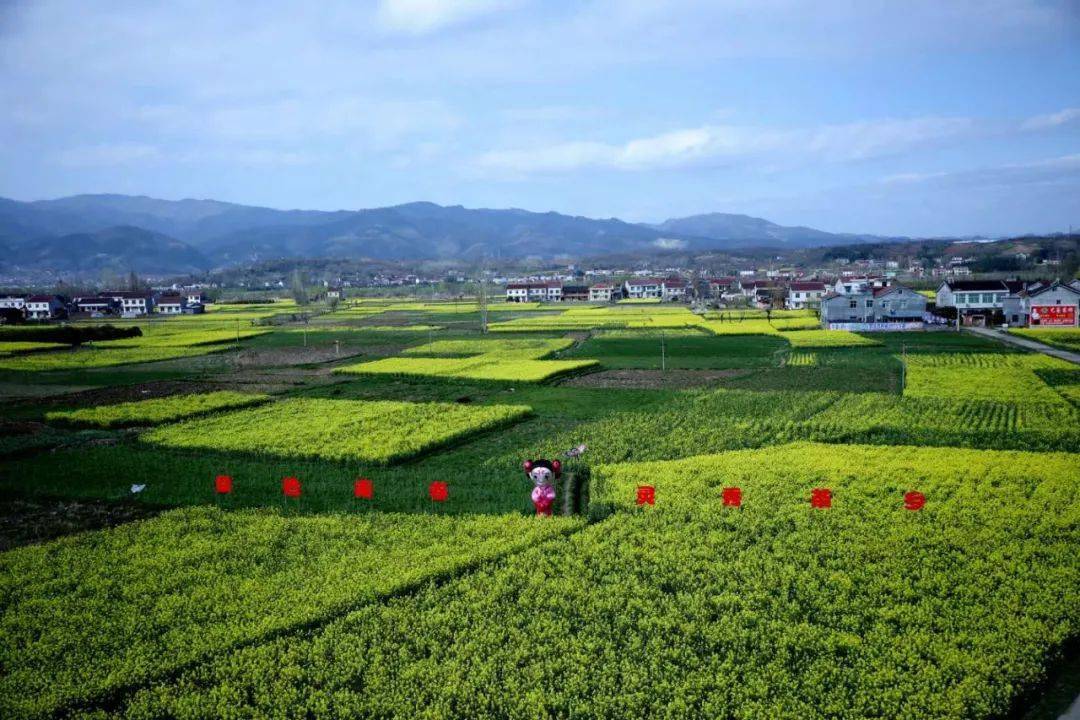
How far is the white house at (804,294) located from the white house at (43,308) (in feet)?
295

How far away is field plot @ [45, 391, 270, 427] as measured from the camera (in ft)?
91.7

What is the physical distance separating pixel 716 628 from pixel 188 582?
915 cm

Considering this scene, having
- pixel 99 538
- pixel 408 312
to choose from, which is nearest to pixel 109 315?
pixel 408 312

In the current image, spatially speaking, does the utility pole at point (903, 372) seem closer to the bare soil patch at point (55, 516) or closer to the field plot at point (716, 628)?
the field plot at point (716, 628)

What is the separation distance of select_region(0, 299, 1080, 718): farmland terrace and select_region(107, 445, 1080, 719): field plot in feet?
0.16

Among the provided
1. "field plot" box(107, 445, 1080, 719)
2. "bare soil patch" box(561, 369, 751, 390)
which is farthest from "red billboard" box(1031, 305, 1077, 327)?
"field plot" box(107, 445, 1080, 719)

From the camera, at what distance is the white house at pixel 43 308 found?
3588 inches

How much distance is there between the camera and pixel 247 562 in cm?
1405

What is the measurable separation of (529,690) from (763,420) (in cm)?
1865

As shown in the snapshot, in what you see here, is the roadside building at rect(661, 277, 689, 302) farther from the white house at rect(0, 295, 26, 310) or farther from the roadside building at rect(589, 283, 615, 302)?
the white house at rect(0, 295, 26, 310)

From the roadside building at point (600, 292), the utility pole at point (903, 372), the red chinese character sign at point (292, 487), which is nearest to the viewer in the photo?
the red chinese character sign at point (292, 487)

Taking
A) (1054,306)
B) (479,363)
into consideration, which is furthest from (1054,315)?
(479,363)

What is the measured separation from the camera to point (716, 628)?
1096 cm

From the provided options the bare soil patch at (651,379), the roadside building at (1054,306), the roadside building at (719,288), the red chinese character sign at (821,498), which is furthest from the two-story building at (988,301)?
the red chinese character sign at (821,498)
